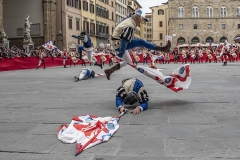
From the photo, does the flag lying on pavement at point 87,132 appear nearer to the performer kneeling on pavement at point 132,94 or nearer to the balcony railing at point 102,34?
the performer kneeling on pavement at point 132,94

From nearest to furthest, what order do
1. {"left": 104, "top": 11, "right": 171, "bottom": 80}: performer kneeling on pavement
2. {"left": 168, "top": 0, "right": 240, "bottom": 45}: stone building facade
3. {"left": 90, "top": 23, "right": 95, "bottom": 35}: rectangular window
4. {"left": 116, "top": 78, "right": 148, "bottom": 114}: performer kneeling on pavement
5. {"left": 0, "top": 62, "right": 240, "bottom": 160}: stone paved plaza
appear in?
{"left": 0, "top": 62, "right": 240, "bottom": 160}: stone paved plaza < {"left": 116, "top": 78, "right": 148, "bottom": 114}: performer kneeling on pavement < {"left": 104, "top": 11, "right": 171, "bottom": 80}: performer kneeling on pavement < {"left": 90, "top": 23, "right": 95, "bottom": 35}: rectangular window < {"left": 168, "top": 0, "right": 240, "bottom": 45}: stone building facade

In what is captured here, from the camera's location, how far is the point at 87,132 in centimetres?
428

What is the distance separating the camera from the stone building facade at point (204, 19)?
69.1 m

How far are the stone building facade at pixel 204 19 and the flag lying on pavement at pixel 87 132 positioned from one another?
65.6m

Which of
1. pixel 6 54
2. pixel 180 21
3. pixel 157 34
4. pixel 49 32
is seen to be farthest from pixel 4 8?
pixel 157 34

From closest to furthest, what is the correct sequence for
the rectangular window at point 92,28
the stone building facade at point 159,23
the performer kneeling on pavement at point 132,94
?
1. the performer kneeling on pavement at point 132,94
2. the rectangular window at point 92,28
3. the stone building facade at point 159,23

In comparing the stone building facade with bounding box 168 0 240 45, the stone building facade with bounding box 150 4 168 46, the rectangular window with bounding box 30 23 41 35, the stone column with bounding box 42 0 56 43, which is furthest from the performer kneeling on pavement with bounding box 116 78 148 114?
the stone building facade with bounding box 150 4 168 46

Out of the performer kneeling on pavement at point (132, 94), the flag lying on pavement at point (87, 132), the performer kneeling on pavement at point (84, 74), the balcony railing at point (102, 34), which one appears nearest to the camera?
the flag lying on pavement at point (87, 132)

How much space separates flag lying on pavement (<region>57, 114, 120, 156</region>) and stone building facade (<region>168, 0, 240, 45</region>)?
65.6m

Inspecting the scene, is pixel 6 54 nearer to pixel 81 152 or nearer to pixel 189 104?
pixel 189 104

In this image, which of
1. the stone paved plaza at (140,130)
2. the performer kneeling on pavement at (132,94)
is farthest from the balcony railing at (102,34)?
the performer kneeling on pavement at (132,94)

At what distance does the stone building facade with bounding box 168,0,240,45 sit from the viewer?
69062mm

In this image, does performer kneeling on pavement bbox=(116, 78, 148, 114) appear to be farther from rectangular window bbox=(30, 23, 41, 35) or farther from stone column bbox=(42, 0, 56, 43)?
rectangular window bbox=(30, 23, 41, 35)

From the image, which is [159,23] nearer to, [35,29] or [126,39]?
[35,29]
